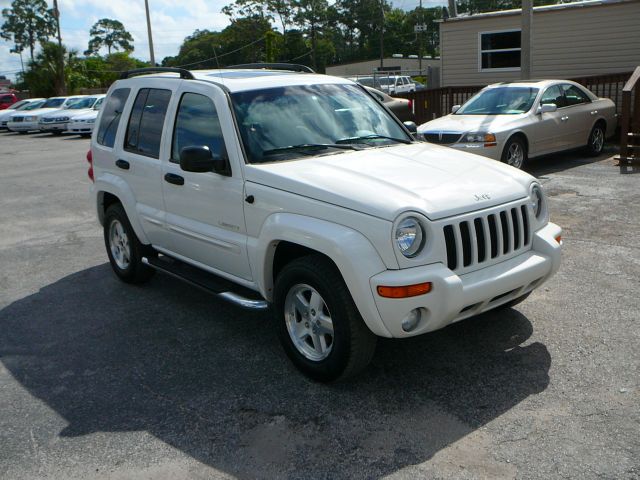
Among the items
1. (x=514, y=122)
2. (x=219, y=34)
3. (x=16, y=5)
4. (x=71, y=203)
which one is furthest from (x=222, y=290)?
(x=16, y=5)

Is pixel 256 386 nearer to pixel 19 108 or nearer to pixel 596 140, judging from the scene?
pixel 596 140

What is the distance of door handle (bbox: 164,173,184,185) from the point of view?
5.42 meters

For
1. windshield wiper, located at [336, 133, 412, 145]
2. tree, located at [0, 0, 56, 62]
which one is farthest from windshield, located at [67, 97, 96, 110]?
tree, located at [0, 0, 56, 62]

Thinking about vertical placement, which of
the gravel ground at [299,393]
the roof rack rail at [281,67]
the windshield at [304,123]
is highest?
the roof rack rail at [281,67]

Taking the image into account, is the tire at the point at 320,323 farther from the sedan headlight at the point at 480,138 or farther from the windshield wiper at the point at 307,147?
the sedan headlight at the point at 480,138

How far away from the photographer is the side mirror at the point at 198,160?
4.71 metres

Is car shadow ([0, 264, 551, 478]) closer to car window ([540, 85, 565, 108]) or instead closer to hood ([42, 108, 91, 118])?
car window ([540, 85, 565, 108])

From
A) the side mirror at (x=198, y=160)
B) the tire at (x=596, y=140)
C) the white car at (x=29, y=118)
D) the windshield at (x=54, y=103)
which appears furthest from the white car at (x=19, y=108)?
the side mirror at (x=198, y=160)

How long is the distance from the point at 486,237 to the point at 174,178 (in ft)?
8.18

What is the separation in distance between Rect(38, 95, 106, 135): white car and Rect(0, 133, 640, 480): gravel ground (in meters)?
22.8

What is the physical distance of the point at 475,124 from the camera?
38.6 feet

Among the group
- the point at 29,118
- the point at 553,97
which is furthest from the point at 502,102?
the point at 29,118

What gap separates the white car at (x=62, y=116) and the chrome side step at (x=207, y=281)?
75.5 ft

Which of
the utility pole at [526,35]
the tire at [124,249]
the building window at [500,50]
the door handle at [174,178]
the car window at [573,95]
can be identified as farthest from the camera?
the building window at [500,50]
